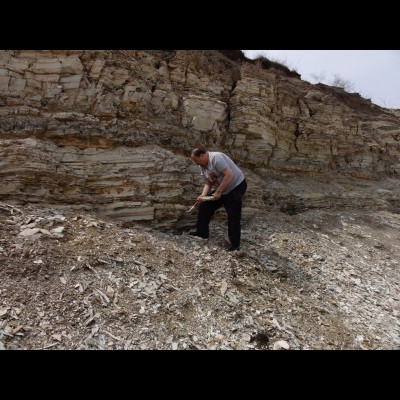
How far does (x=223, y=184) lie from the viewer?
5.96 meters

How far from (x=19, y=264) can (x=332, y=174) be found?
1090cm

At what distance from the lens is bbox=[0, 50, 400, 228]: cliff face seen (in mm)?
6836

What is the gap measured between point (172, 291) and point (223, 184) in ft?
7.41

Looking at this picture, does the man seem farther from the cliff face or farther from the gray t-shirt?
the cliff face

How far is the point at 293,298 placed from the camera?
527 cm

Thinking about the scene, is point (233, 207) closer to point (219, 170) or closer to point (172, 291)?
point (219, 170)

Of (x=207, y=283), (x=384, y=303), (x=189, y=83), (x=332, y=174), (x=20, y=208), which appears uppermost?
(x=189, y=83)

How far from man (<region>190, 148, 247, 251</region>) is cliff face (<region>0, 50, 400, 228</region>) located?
1.36 metres

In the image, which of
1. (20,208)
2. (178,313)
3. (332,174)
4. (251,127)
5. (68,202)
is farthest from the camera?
(332,174)

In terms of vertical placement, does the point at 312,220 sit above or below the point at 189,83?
below

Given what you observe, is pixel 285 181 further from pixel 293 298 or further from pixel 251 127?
pixel 293 298

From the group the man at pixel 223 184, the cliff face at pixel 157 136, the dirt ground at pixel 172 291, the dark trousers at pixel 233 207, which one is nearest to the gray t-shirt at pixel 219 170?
the man at pixel 223 184

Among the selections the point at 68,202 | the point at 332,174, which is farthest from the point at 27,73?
the point at 332,174

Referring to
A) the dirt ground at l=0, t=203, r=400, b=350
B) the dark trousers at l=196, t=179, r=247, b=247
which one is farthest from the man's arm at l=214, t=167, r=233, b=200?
the dirt ground at l=0, t=203, r=400, b=350
